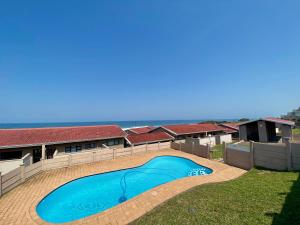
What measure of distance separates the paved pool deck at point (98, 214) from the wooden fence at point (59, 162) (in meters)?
0.47

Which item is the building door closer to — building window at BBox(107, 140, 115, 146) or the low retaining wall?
building window at BBox(107, 140, 115, 146)

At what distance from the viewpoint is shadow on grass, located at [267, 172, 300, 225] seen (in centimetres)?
581

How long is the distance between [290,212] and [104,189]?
37.8ft

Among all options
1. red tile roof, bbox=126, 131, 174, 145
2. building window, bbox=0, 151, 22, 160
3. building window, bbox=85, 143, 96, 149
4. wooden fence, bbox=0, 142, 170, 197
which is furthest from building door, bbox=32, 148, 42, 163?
red tile roof, bbox=126, 131, 174, 145

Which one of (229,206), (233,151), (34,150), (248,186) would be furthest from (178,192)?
(34,150)

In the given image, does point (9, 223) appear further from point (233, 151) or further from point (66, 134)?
point (233, 151)

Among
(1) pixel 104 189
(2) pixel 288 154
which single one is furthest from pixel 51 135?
(2) pixel 288 154

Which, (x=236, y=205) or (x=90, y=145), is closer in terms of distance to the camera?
(x=236, y=205)

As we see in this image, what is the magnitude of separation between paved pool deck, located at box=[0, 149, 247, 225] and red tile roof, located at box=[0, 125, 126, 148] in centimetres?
519

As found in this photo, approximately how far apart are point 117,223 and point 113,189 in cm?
602

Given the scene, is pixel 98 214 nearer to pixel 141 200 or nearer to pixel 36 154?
pixel 141 200

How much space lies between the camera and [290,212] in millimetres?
6262

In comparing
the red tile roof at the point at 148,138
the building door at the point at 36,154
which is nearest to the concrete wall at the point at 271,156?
the red tile roof at the point at 148,138

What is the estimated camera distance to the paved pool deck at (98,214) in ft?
25.7
